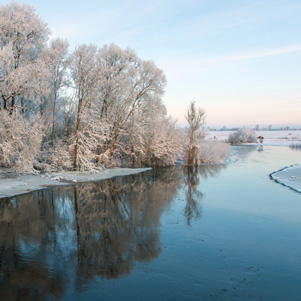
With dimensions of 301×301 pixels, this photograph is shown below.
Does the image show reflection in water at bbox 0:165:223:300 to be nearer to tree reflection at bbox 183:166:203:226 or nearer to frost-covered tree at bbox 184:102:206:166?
tree reflection at bbox 183:166:203:226

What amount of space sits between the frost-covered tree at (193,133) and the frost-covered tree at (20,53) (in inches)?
730

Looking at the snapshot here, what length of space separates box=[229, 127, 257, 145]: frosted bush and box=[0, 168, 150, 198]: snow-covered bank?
70453 mm

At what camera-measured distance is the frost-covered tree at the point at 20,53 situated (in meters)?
17.4

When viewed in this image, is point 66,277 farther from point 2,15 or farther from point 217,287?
point 2,15

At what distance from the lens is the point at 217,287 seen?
604 centimetres

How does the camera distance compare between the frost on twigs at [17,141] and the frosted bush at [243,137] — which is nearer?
the frost on twigs at [17,141]

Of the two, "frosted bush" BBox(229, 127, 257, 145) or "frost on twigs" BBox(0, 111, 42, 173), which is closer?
"frost on twigs" BBox(0, 111, 42, 173)

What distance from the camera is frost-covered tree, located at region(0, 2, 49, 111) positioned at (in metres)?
17.4

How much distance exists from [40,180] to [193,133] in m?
20.2

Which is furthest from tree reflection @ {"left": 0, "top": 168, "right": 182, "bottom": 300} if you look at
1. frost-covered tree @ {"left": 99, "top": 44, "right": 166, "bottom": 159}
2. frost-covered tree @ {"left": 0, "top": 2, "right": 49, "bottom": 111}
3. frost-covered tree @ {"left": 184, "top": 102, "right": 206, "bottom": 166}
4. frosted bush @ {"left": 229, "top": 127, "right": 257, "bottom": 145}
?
frosted bush @ {"left": 229, "top": 127, "right": 257, "bottom": 145}

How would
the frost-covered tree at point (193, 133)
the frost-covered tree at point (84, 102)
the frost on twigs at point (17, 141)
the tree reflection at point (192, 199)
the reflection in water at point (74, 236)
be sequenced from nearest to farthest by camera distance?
the reflection in water at point (74, 236) → the tree reflection at point (192, 199) → the frost on twigs at point (17, 141) → the frost-covered tree at point (84, 102) → the frost-covered tree at point (193, 133)

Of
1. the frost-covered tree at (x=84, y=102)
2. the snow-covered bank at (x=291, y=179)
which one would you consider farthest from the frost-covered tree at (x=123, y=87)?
the snow-covered bank at (x=291, y=179)

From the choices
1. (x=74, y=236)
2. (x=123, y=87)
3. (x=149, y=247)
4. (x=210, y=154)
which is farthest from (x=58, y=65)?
(x=210, y=154)

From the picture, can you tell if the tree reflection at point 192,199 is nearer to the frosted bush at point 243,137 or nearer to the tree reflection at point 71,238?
the tree reflection at point 71,238
